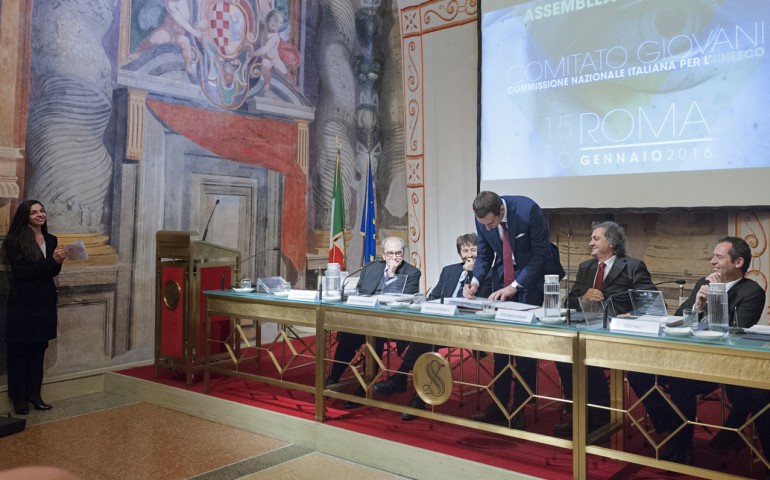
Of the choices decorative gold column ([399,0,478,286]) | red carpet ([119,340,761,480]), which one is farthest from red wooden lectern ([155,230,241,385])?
decorative gold column ([399,0,478,286])

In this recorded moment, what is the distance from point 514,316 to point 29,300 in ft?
11.2

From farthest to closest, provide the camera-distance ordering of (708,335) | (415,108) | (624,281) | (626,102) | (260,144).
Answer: (415,108), (260,144), (626,102), (624,281), (708,335)

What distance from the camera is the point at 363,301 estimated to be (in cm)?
376

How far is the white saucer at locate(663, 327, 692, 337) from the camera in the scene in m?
2.64

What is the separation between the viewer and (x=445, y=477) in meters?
3.16

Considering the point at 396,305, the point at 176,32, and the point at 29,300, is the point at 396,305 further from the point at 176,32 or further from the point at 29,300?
the point at 176,32

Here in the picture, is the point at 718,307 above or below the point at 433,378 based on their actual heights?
above

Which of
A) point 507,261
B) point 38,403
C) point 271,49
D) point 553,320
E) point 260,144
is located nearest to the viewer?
point 553,320

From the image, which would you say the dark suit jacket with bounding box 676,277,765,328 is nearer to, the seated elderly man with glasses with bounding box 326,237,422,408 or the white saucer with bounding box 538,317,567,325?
the white saucer with bounding box 538,317,567,325

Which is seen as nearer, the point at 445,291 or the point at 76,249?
the point at 76,249

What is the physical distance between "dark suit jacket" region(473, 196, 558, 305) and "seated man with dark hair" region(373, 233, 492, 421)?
47cm

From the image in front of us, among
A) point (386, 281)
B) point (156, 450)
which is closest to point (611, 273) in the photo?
point (386, 281)

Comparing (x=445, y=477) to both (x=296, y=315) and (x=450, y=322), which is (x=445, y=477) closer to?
(x=450, y=322)

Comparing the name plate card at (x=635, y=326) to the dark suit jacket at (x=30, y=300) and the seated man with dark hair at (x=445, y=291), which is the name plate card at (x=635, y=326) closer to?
the seated man with dark hair at (x=445, y=291)
